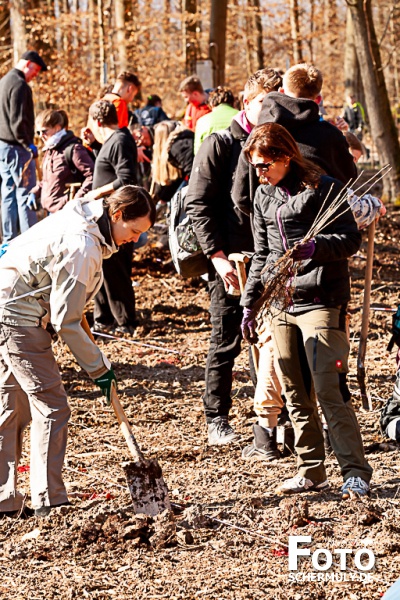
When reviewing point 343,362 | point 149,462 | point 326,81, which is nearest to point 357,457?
point 343,362

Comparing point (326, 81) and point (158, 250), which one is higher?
point (326, 81)

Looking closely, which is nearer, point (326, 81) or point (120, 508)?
point (120, 508)

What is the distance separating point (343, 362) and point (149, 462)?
1.12 m

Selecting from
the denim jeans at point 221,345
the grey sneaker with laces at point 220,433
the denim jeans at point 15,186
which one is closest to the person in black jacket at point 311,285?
the denim jeans at point 221,345

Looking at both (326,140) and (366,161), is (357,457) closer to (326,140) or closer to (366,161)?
(326,140)

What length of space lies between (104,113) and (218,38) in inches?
325

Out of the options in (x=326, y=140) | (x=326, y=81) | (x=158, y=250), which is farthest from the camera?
(x=326, y=81)

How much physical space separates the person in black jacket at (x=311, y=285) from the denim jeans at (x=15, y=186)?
21.6 ft

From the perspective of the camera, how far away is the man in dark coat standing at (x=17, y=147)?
10859 mm

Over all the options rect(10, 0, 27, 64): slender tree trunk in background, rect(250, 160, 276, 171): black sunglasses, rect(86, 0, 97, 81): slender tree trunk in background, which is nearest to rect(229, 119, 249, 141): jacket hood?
rect(250, 160, 276, 171): black sunglasses

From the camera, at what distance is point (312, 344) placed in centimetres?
464

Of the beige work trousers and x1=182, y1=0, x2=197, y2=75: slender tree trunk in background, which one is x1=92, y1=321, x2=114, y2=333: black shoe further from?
x1=182, y1=0, x2=197, y2=75: slender tree trunk in background

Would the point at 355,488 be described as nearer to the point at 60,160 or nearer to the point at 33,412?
the point at 33,412

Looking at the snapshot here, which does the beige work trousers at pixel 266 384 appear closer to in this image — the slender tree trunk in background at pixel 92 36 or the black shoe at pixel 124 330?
the black shoe at pixel 124 330
